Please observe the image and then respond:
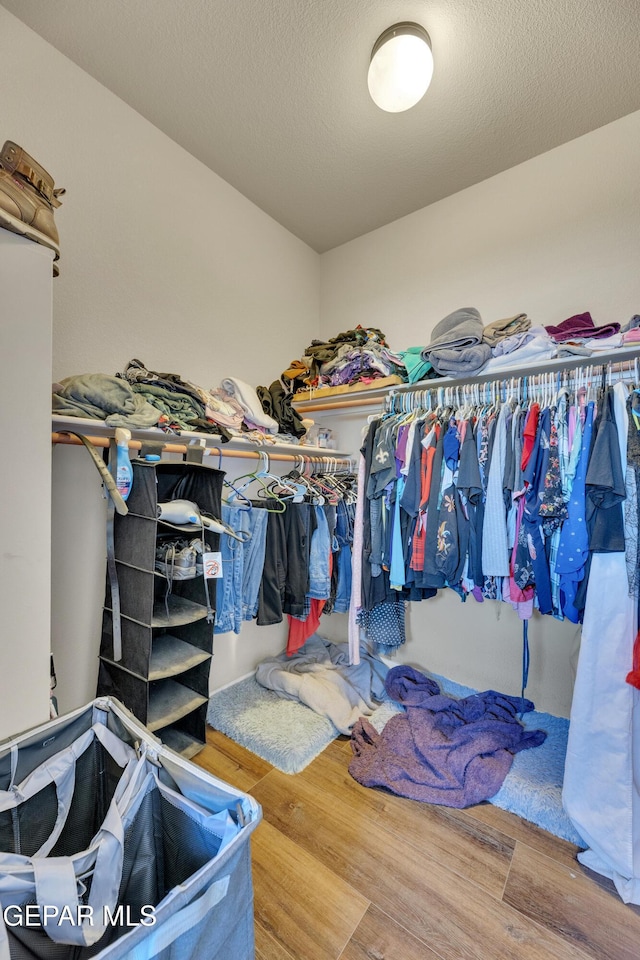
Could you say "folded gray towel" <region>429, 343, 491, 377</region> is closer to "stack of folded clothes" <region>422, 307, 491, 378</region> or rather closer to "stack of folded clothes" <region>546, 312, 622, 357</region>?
"stack of folded clothes" <region>422, 307, 491, 378</region>

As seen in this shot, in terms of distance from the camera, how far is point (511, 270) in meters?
2.20

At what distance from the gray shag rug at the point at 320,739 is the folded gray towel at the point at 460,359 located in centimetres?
180

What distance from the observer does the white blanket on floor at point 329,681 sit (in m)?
2.12

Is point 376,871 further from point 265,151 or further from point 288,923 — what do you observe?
point 265,151

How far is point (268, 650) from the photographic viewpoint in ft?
8.55

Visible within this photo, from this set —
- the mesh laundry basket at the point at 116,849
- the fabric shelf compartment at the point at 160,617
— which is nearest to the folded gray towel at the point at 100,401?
the fabric shelf compartment at the point at 160,617

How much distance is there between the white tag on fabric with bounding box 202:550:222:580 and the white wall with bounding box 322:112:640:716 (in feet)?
4.95

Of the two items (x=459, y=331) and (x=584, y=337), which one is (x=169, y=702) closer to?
(x=459, y=331)

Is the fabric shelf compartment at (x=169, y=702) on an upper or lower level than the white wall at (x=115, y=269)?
lower

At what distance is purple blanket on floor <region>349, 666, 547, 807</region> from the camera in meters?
1.66

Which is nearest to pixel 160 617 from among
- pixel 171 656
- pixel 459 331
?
pixel 171 656

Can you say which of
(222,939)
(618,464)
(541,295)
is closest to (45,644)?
(222,939)

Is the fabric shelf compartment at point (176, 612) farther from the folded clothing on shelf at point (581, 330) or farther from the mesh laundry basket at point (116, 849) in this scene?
the folded clothing on shelf at point (581, 330)

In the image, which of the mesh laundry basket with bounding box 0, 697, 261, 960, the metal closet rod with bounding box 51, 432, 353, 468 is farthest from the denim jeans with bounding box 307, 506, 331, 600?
the mesh laundry basket with bounding box 0, 697, 261, 960
